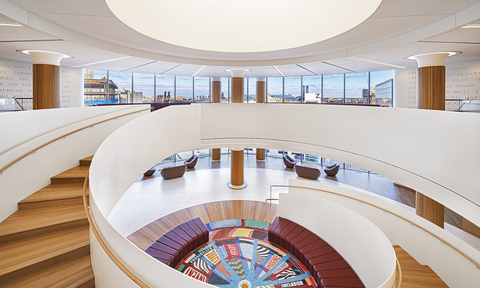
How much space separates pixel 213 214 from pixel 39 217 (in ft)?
23.5

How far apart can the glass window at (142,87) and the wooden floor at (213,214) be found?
29.6 feet

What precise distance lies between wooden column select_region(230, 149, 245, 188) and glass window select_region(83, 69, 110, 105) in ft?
26.8

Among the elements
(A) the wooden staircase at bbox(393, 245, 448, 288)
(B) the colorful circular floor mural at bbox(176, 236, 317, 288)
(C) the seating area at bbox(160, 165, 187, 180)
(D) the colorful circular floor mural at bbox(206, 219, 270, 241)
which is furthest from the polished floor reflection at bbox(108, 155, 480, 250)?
(A) the wooden staircase at bbox(393, 245, 448, 288)

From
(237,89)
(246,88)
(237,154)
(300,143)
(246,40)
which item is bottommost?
(237,154)

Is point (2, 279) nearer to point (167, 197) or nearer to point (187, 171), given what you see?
point (167, 197)

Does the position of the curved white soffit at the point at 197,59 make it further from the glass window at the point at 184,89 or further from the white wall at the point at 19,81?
the glass window at the point at 184,89

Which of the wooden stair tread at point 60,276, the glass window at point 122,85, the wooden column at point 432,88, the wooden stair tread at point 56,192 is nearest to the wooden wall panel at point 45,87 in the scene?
the wooden stair tread at point 56,192

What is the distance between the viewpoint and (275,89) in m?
17.7

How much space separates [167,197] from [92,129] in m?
6.58

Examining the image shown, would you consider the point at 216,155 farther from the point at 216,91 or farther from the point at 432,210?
the point at 432,210

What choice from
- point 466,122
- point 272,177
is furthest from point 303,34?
point 272,177

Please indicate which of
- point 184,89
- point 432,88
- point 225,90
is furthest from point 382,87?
point 184,89

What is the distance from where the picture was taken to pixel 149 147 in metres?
6.64

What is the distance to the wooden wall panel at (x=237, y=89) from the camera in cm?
1169
